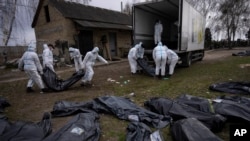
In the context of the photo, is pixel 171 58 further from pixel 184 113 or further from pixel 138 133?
pixel 138 133

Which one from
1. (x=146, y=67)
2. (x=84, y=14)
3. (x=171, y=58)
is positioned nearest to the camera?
(x=171, y=58)

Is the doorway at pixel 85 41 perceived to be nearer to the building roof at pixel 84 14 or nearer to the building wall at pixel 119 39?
the building wall at pixel 119 39

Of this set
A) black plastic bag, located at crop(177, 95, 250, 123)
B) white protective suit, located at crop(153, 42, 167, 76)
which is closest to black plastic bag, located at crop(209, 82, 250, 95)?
black plastic bag, located at crop(177, 95, 250, 123)

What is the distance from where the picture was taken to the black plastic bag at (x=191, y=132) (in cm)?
232

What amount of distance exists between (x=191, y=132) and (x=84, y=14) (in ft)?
54.3

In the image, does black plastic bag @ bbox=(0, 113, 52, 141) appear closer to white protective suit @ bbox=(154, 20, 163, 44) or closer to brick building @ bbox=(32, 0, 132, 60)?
white protective suit @ bbox=(154, 20, 163, 44)

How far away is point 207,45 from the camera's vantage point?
3153cm

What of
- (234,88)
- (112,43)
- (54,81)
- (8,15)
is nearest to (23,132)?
(54,81)

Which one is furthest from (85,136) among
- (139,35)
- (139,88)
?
(139,35)

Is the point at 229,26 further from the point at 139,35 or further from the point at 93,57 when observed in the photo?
the point at 93,57

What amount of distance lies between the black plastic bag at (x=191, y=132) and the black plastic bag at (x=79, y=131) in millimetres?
1182

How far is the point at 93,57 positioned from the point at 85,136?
4.53 meters

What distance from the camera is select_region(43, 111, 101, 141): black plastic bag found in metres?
2.63

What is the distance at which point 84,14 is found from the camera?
17438mm
